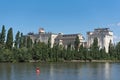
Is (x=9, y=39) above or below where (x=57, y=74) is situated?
above

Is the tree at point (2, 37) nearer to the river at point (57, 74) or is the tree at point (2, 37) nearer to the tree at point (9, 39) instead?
the tree at point (9, 39)

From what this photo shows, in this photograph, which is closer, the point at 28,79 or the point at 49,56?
the point at 28,79

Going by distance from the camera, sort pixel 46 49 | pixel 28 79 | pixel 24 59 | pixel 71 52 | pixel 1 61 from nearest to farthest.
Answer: pixel 28 79 → pixel 1 61 → pixel 24 59 → pixel 46 49 → pixel 71 52

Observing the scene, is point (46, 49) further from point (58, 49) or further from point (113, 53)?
point (113, 53)

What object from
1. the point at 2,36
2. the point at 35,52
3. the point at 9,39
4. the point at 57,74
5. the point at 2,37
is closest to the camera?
the point at 57,74

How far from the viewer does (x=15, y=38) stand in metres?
137

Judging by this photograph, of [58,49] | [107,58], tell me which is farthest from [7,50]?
[107,58]

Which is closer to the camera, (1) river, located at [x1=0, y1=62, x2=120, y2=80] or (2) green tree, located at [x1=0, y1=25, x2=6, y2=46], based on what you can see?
(1) river, located at [x1=0, y1=62, x2=120, y2=80]

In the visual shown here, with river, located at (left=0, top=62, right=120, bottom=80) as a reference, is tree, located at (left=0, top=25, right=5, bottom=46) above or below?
above

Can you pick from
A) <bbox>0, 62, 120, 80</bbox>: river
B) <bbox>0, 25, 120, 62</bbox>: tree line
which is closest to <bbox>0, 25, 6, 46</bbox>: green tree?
<bbox>0, 25, 120, 62</bbox>: tree line

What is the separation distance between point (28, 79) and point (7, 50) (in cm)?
7551

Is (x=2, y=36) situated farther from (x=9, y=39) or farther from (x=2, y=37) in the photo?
(x=9, y=39)

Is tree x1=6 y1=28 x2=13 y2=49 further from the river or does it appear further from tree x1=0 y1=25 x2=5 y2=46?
the river

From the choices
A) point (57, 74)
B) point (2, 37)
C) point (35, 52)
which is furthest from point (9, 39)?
point (57, 74)
